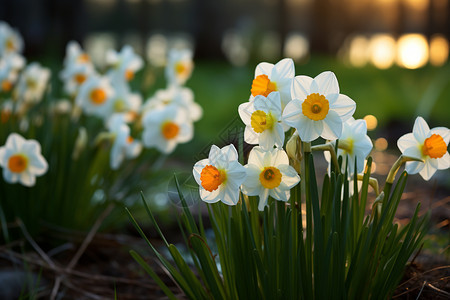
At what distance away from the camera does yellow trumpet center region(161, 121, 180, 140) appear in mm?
1712

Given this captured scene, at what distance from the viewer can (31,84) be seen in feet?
6.90

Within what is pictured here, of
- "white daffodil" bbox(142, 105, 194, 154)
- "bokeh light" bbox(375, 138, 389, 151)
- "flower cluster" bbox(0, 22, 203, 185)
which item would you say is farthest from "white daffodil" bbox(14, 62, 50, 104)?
"bokeh light" bbox(375, 138, 389, 151)

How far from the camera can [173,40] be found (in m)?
7.88

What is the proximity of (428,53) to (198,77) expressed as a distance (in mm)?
4282

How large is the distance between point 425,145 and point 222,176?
1.30ft

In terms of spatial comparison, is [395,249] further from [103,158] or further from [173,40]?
[173,40]

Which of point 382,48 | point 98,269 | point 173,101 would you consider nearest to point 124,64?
point 173,101

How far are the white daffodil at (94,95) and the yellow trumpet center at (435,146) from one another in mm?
1215

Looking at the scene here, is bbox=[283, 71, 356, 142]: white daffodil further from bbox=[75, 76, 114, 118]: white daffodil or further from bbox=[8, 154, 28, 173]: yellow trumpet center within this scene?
bbox=[75, 76, 114, 118]: white daffodil

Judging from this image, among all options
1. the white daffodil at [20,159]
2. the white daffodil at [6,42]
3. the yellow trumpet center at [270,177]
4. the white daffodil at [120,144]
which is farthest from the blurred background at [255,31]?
the yellow trumpet center at [270,177]

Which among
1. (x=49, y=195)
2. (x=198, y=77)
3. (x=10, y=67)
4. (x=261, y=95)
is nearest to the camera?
(x=261, y=95)

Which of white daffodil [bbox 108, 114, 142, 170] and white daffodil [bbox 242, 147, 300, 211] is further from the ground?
white daffodil [bbox 108, 114, 142, 170]

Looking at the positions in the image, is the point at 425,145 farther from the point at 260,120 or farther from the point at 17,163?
the point at 17,163

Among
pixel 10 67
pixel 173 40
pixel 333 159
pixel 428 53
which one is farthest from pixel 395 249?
pixel 428 53
